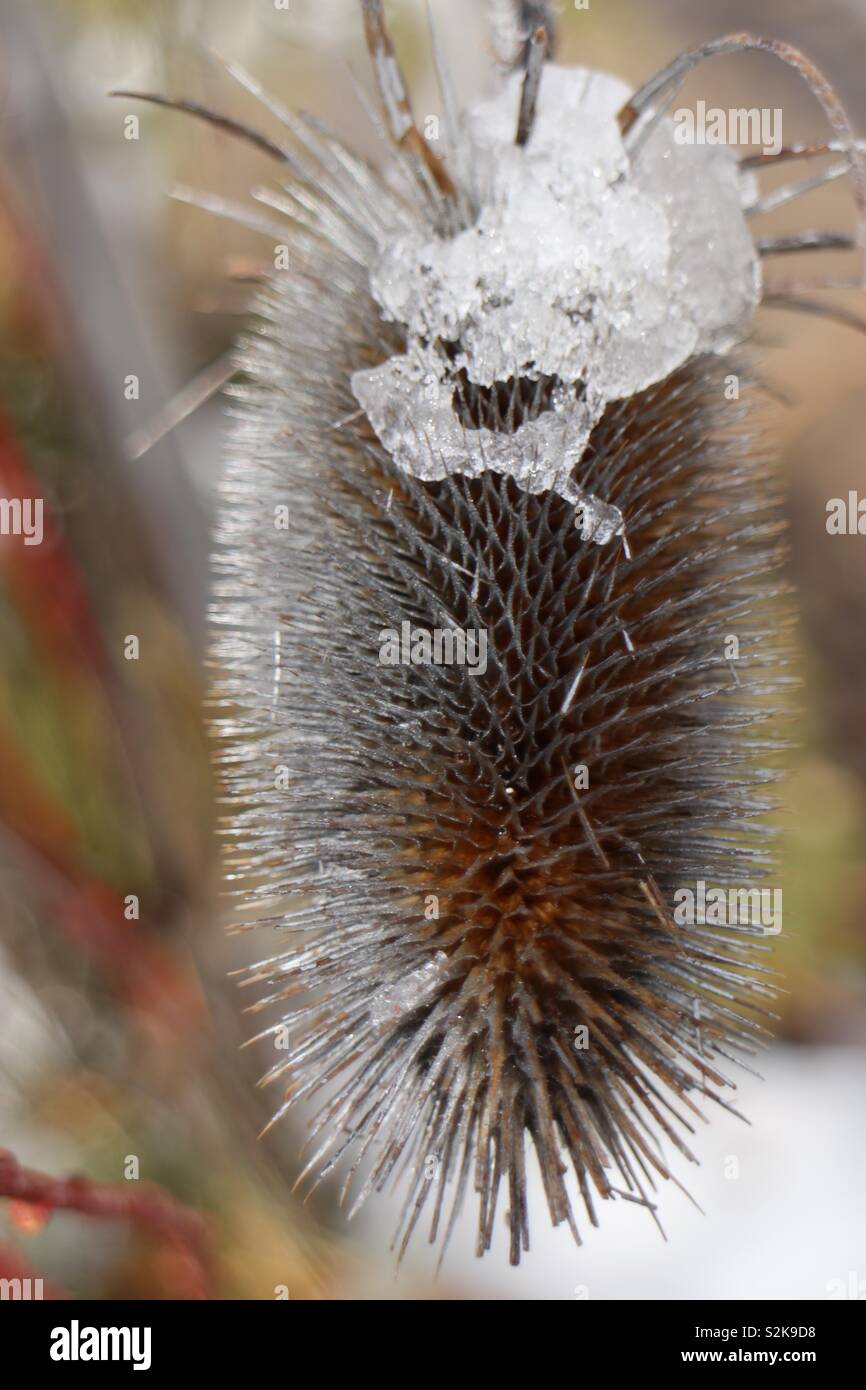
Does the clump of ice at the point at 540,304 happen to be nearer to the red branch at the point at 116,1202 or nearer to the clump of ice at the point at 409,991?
the clump of ice at the point at 409,991

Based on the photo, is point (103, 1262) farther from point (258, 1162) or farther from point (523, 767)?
point (523, 767)

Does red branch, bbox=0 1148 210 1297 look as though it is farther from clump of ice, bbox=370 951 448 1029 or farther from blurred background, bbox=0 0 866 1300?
clump of ice, bbox=370 951 448 1029

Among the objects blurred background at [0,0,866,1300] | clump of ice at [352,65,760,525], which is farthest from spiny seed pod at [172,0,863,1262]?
blurred background at [0,0,866,1300]

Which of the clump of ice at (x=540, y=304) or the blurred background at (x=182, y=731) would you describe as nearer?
the clump of ice at (x=540, y=304)

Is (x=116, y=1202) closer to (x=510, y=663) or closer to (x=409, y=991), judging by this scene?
(x=409, y=991)

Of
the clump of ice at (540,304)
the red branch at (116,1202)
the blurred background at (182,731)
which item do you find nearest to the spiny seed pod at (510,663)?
the clump of ice at (540,304)
